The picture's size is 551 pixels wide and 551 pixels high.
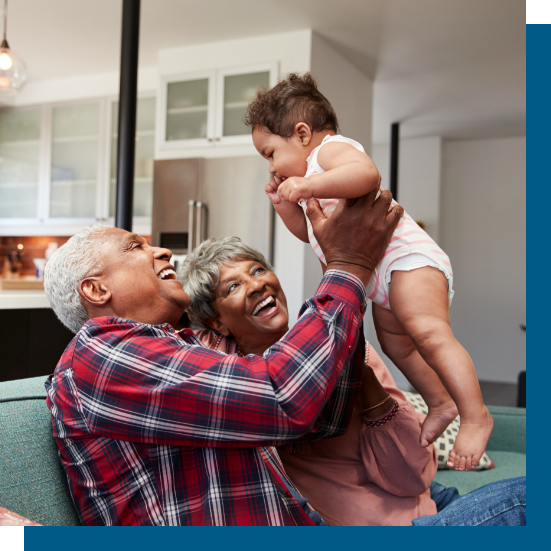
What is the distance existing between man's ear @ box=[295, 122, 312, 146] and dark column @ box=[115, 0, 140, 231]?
119 centimetres

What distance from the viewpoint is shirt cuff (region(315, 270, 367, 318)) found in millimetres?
955

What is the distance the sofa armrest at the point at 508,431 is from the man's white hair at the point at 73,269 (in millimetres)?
1960

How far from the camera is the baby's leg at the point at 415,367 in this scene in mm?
1132

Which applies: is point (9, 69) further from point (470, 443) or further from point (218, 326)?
point (470, 443)

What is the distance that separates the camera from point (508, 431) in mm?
2445

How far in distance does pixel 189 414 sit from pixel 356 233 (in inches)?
17.1

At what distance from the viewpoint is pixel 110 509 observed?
971 mm

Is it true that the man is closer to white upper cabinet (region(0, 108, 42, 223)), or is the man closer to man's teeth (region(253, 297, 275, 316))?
man's teeth (region(253, 297, 275, 316))

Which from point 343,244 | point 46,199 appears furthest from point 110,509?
point 46,199

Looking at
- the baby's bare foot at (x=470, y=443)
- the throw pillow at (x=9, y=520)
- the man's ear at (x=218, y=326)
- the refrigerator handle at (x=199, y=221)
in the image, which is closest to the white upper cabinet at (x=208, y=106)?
the refrigerator handle at (x=199, y=221)

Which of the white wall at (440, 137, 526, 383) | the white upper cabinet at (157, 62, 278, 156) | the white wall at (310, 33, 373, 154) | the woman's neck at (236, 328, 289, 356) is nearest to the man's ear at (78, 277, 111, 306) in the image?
the woman's neck at (236, 328, 289, 356)

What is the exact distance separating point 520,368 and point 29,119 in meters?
5.89

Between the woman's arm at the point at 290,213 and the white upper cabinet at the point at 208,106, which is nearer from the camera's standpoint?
the woman's arm at the point at 290,213

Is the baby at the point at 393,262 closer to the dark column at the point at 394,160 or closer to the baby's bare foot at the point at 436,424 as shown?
the baby's bare foot at the point at 436,424
